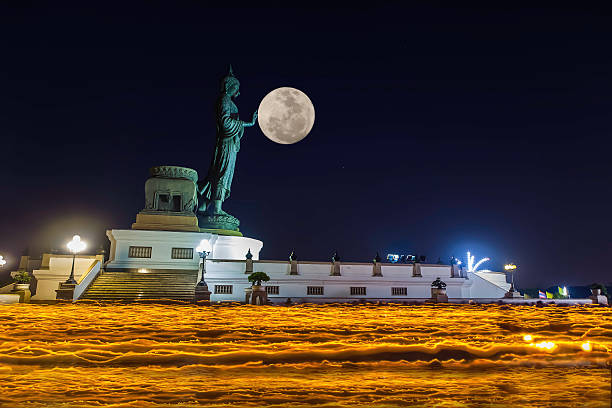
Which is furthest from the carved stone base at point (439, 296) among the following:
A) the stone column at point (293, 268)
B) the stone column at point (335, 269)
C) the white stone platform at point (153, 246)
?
the white stone platform at point (153, 246)

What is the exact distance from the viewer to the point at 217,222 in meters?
36.6

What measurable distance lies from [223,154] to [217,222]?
21.8 feet

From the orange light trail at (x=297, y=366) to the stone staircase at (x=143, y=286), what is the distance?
1170 cm

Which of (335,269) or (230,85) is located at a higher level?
(230,85)

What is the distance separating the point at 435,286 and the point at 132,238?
75.7 ft

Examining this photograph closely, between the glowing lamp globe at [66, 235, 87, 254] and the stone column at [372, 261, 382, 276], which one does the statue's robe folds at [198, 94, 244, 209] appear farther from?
the stone column at [372, 261, 382, 276]

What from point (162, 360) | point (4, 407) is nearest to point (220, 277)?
point (162, 360)

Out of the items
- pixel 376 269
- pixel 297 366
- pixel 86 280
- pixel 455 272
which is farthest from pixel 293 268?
pixel 297 366

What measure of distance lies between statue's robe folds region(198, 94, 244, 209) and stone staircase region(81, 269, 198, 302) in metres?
11.0

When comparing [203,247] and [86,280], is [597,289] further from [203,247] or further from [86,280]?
[86,280]

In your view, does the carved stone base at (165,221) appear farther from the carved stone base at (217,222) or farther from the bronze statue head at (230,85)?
the bronze statue head at (230,85)

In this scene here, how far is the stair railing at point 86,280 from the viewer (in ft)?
75.3

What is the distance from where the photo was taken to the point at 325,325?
13.7m

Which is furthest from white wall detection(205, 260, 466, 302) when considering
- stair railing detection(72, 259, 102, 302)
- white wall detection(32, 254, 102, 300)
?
white wall detection(32, 254, 102, 300)
